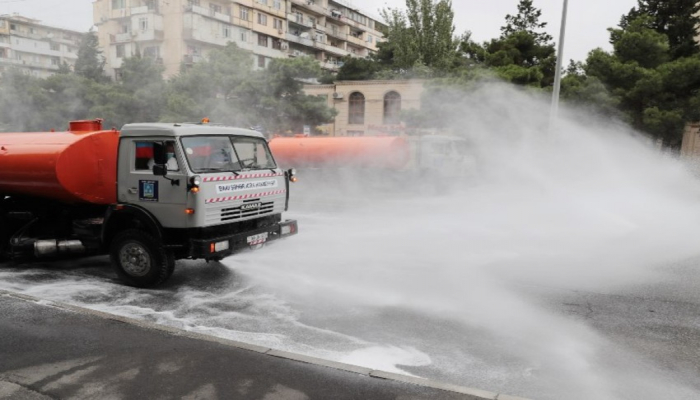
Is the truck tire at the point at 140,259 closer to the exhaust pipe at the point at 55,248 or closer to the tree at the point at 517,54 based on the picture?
the exhaust pipe at the point at 55,248

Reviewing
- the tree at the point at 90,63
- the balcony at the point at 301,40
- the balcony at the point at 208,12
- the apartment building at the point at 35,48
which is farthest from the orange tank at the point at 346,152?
the balcony at the point at 301,40

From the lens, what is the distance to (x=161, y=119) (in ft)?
75.7

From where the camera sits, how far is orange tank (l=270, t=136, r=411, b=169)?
18.0 metres

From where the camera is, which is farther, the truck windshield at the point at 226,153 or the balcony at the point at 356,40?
the balcony at the point at 356,40

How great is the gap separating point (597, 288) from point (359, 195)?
1108 centimetres

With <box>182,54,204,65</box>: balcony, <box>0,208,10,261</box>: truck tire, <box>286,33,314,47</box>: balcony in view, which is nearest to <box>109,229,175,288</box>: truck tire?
<box>0,208,10,261</box>: truck tire

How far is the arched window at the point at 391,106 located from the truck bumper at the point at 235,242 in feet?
91.3

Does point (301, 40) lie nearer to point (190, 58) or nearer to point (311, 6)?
point (311, 6)

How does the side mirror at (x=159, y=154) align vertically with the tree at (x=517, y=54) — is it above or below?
below

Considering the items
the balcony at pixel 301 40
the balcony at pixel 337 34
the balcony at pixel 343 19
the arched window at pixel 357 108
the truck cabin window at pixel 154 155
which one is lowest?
the truck cabin window at pixel 154 155

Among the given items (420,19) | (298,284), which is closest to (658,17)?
(420,19)

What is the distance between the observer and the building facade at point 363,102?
3519 centimetres

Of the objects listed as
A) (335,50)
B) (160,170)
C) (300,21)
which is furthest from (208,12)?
(335,50)

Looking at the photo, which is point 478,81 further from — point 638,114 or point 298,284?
point 298,284
